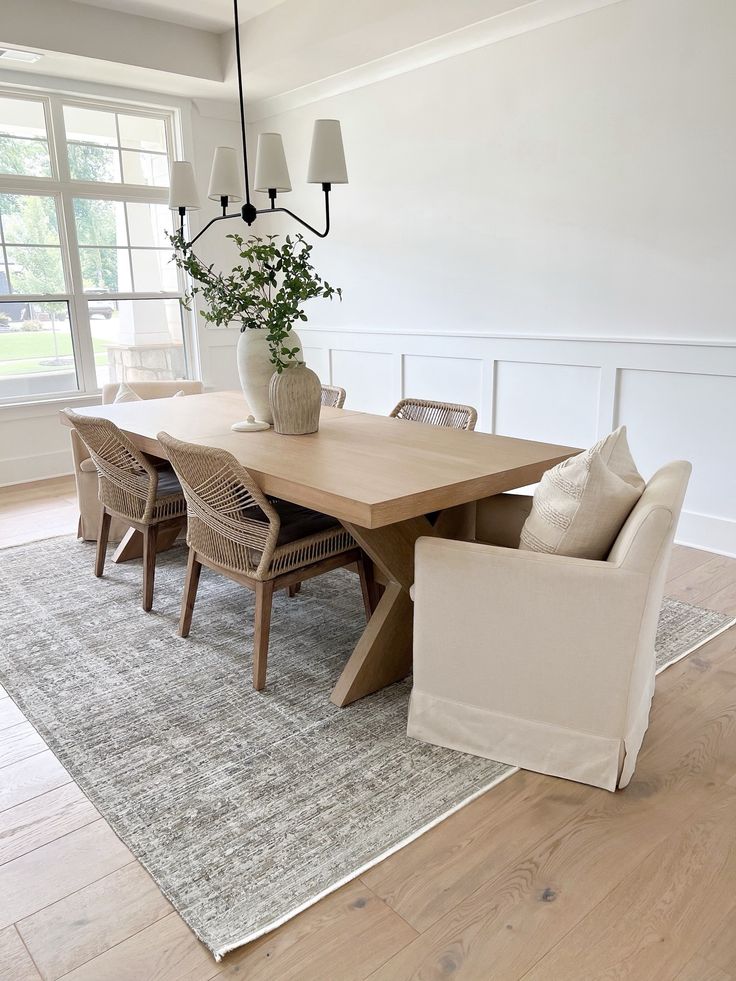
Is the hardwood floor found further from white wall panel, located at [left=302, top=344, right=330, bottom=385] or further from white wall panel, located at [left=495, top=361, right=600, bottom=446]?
white wall panel, located at [left=302, top=344, right=330, bottom=385]

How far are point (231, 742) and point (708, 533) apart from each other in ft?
8.45

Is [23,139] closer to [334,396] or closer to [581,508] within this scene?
[334,396]

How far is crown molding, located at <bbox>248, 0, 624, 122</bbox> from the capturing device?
3.58 m

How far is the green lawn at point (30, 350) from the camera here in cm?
497

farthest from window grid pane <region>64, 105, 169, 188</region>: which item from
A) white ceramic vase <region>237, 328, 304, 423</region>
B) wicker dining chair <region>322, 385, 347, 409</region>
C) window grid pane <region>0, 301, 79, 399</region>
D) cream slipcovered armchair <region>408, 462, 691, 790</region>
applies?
cream slipcovered armchair <region>408, 462, 691, 790</region>

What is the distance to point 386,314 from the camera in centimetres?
505

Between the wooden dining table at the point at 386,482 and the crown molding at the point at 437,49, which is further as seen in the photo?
the crown molding at the point at 437,49

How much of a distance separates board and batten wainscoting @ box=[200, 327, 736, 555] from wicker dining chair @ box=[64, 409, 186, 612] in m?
2.13

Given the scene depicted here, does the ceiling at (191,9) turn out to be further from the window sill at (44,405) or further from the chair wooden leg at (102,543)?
the chair wooden leg at (102,543)

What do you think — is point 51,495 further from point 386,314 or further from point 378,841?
point 378,841

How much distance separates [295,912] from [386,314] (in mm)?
4098

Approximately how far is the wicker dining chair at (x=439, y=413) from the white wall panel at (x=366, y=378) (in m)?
1.57

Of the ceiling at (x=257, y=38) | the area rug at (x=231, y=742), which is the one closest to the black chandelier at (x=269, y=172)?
the ceiling at (x=257, y=38)

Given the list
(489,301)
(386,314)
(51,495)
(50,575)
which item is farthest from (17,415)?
(489,301)
